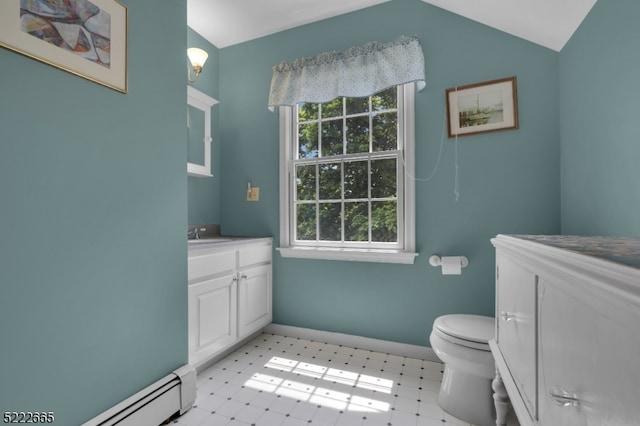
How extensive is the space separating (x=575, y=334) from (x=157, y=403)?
176 centimetres

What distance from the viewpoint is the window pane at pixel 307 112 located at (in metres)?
2.71

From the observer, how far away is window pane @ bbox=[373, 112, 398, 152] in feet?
7.96

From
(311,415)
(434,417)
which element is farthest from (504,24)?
(311,415)

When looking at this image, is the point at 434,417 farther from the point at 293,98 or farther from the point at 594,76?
the point at 293,98

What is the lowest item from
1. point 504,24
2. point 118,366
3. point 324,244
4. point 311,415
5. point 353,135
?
point 311,415

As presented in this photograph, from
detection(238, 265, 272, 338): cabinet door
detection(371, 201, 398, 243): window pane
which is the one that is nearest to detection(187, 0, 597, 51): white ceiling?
detection(371, 201, 398, 243): window pane

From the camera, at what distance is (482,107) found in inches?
82.4

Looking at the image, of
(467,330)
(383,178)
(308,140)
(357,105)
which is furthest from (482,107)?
(467,330)

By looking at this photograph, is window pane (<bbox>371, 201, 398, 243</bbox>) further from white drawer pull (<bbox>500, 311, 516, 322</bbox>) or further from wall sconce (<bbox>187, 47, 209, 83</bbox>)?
wall sconce (<bbox>187, 47, 209, 83</bbox>)

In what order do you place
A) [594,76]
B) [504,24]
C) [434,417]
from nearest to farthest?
[594,76], [434,417], [504,24]

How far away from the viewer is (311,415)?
1630mm

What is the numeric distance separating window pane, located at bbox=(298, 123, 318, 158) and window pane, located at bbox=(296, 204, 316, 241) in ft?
1.57

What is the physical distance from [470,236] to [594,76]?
112 centimetres

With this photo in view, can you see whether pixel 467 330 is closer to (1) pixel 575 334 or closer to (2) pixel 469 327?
(2) pixel 469 327
